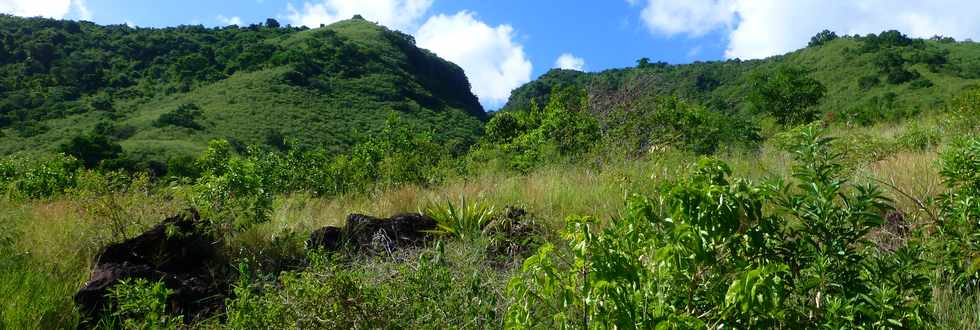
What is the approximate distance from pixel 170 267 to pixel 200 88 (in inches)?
3124

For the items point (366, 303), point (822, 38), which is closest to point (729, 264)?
point (366, 303)

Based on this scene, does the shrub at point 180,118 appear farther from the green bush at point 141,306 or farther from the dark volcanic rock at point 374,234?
the green bush at point 141,306

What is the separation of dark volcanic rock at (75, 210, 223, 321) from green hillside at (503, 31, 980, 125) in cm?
4903

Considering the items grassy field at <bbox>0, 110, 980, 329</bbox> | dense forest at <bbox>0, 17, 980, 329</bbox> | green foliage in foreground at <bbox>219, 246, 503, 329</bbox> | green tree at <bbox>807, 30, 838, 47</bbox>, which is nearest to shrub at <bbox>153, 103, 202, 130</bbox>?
dense forest at <bbox>0, 17, 980, 329</bbox>

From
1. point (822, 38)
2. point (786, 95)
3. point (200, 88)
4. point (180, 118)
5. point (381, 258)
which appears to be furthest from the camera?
point (822, 38)

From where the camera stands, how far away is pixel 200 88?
259 feet

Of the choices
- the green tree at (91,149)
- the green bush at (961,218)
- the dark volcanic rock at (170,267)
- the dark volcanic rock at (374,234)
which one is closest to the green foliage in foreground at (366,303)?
the dark volcanic rock at (170,267)

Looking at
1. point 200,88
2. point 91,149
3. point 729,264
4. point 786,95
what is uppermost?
point 200,88

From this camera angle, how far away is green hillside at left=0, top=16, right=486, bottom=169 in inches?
2466

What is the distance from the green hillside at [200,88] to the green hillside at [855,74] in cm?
1672

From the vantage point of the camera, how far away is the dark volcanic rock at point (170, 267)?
4.57m

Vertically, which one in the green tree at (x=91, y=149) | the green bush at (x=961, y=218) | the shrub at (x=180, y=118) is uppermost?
the shrub at (x=180, y=118)

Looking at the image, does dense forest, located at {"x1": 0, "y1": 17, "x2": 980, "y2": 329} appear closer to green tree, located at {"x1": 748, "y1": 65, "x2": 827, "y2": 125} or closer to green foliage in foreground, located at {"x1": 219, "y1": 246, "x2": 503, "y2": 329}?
green foliage in foreground, located at {"x1": 219, "y1": 246, "x2": 503, "y2": 329}

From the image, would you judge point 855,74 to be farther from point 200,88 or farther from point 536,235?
point 536,235
